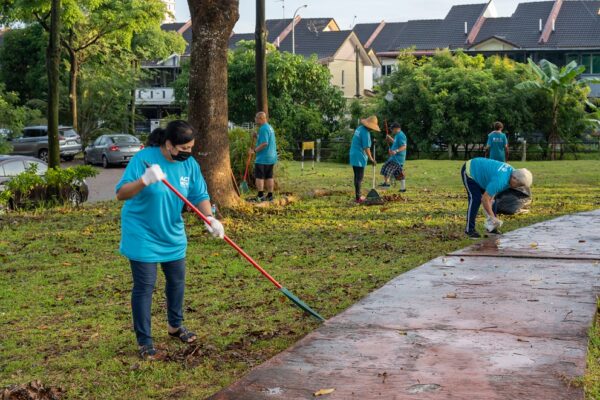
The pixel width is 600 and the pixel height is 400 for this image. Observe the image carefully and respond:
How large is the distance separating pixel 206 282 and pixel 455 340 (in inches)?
146

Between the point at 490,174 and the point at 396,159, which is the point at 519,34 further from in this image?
the point at 490,174

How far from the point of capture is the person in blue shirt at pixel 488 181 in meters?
11.3

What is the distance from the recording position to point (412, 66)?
40.2 m

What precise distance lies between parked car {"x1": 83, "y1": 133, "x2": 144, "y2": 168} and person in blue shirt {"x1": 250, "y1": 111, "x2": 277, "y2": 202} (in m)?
18.8

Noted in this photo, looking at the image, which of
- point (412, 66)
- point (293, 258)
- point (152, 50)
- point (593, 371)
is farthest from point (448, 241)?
point (152, 50)

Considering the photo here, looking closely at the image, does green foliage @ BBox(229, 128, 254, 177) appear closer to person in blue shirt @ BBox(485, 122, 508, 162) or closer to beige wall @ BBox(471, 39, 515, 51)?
person in blue shirt @ BBox(485, 122, 508, 162)

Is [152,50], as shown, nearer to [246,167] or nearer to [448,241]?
[246,167]

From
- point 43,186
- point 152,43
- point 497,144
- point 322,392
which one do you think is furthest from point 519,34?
point 322,392

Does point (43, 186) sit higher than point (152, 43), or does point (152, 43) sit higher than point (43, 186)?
point (152, 43)

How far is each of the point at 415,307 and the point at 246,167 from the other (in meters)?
11.8

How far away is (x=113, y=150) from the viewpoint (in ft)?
116

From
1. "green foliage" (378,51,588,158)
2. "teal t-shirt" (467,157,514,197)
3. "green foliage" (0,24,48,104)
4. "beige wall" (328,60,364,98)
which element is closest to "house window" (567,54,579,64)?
"beige wall" (328,60,364,98)

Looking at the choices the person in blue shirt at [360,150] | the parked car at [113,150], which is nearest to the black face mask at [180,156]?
the person in blue shirt at [360,150]

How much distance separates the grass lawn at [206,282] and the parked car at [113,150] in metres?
17.1
